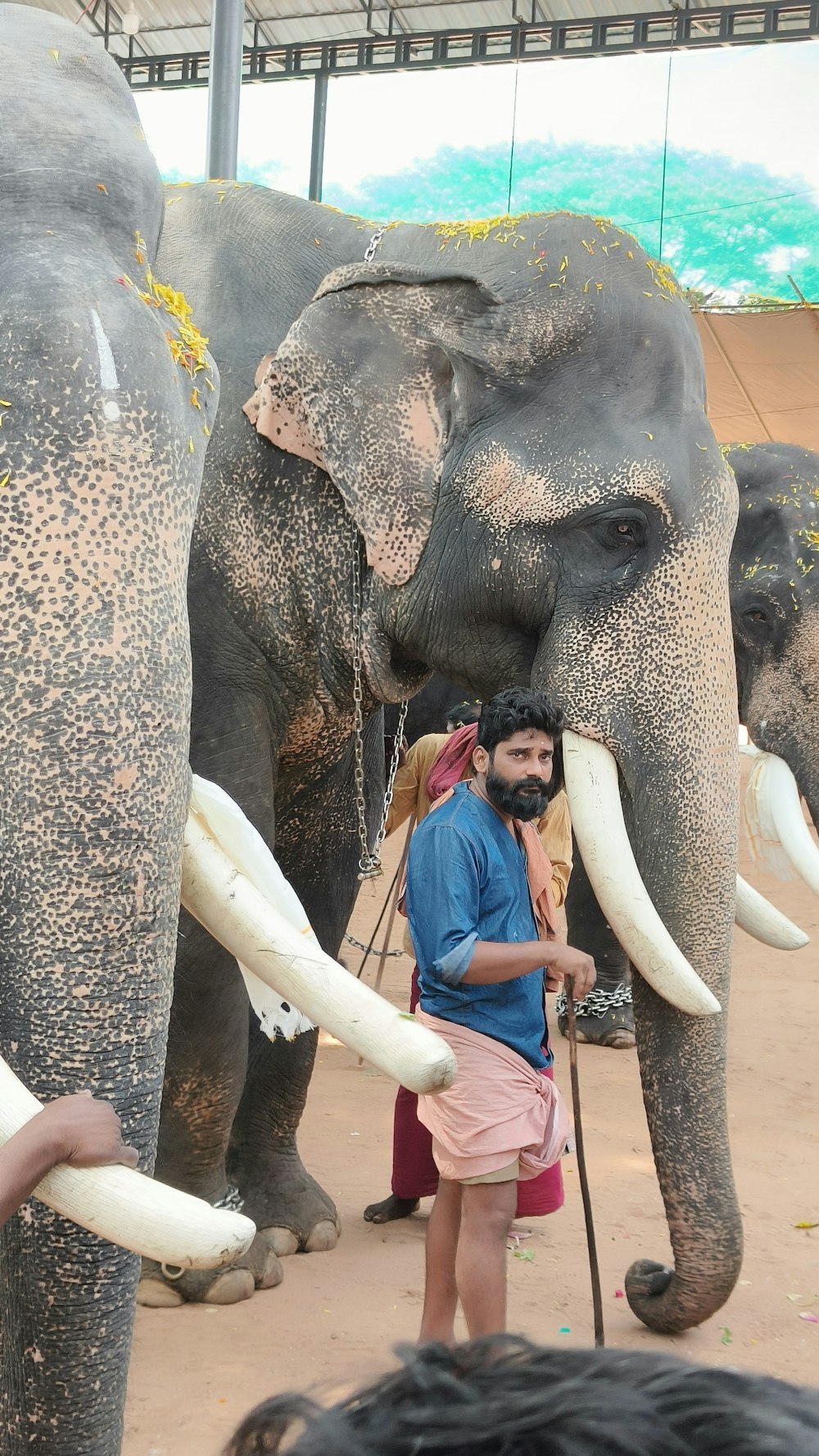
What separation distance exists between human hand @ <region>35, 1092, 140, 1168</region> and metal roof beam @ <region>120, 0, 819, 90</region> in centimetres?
1565

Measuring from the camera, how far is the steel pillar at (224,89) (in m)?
9.16

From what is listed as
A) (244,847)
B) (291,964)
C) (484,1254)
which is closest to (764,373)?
(484,1254)

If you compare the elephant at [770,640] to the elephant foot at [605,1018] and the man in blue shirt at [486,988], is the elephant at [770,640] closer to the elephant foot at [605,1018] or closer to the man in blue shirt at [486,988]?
the elephant foot at [605,1018]

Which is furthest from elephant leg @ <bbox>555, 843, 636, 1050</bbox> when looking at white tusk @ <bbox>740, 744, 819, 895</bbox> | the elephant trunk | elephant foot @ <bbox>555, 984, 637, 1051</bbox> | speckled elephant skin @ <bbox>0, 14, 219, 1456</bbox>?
speckled elephant skin @ <bbox>0, 14, 219, 1456</bbox>

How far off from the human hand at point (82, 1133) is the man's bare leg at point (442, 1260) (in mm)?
1696

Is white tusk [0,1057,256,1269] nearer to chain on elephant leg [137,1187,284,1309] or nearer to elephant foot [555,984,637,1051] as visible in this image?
chain on elephant leg [137,1187,284,1309]

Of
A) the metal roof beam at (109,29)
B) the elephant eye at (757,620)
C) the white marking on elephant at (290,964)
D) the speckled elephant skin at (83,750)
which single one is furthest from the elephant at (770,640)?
the metal roof beam at (109,29)

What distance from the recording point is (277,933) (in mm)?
2070

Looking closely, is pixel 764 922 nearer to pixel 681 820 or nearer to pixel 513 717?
pixel 681 820

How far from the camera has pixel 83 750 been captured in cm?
171

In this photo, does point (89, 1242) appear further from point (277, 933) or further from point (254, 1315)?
point (254, 1315)

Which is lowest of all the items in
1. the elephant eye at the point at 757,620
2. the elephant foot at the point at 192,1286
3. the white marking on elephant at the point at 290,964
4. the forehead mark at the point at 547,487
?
the elephant foot at the point at 192,1286

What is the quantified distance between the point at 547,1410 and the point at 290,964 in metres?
1.45

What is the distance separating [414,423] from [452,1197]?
1606 millimetres
